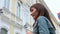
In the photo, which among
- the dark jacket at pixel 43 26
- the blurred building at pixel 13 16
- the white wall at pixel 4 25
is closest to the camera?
the dark jacket at pixel 43 26

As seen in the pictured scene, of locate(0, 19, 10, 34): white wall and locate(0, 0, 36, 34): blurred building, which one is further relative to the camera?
locate(0, 0, 36, 34): blurred building

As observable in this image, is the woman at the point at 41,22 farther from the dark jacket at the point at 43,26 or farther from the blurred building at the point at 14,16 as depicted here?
the blurred building at the point at 14,16

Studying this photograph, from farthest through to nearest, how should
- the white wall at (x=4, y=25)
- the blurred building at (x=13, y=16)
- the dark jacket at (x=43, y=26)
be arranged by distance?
the blurred building at (x=13, y=16) → the white wall at (x=4, y=25) → the dark jacket at (x=43, y=26)

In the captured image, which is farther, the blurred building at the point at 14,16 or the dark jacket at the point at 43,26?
the blurred building at the point at 14,16

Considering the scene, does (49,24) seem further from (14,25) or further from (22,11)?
(22,11)

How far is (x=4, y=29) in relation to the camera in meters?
9.94

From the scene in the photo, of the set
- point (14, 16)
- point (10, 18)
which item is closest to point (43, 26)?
point (10, 18)

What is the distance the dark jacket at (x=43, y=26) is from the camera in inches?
68.0

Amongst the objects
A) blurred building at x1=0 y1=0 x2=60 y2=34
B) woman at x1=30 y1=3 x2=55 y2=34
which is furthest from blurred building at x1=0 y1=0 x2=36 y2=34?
woman at x1=30 y1=3 x2=55 y2=34

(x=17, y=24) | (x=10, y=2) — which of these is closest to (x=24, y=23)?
(x=17, y=24)

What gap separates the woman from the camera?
1740 mm

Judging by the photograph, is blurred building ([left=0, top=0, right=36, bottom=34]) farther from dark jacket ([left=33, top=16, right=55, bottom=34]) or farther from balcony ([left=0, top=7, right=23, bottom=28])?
dark jacket ([left=33, top=16, right=55, bottom=34])

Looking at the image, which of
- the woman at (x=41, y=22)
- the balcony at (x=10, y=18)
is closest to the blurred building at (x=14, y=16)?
the balcony at (x=10, y=18)

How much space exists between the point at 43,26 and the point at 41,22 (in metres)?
0.05
